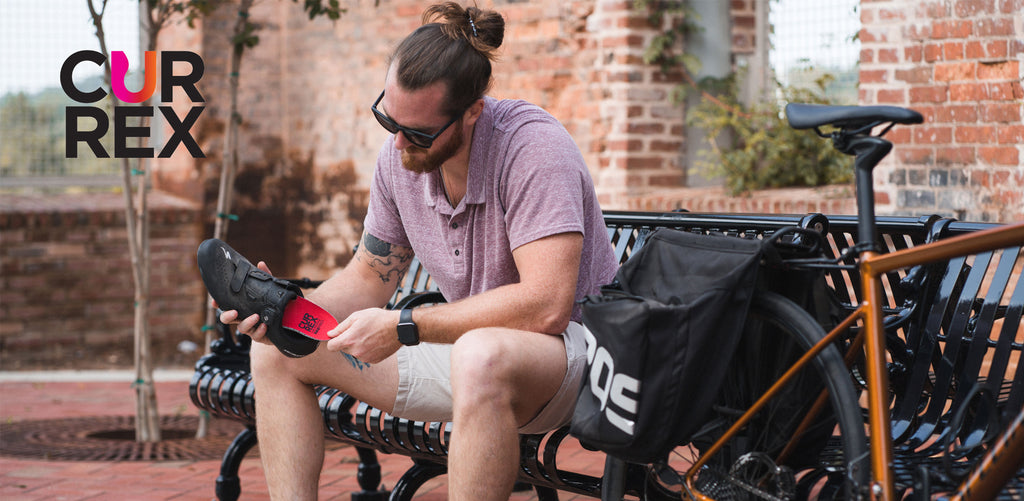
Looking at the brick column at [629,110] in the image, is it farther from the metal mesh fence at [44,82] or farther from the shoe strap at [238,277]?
the metal mesh fence at [44,82]

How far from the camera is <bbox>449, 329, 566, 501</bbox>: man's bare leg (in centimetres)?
222

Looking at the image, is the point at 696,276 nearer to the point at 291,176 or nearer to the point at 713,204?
the point at 713,204

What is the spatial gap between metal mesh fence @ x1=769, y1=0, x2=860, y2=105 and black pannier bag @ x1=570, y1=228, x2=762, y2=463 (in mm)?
3627

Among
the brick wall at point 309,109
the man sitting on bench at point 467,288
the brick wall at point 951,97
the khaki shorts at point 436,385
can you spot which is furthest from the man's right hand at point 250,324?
the brick wall at point 309,109

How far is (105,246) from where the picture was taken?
24.9ft

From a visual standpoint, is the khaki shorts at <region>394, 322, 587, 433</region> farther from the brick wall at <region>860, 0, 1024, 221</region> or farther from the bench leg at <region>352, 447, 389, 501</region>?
the brick wall at <region>860, 0, 1024, 221</region>

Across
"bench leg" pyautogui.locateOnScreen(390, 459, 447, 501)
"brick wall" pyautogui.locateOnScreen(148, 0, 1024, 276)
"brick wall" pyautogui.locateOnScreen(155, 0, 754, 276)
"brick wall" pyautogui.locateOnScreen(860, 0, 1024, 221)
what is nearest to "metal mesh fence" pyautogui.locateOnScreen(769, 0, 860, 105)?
"brick wall" pyautogui.locateOnScreen(148, 0, 1024, 276)

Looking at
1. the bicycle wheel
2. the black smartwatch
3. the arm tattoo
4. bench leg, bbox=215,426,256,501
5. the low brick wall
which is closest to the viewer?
the bicycle wheel

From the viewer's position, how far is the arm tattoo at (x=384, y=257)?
2967 mm

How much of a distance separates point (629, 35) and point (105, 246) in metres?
4.02

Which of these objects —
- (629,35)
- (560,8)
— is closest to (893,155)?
(629,35)

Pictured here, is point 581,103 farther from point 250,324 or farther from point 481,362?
point 481,362

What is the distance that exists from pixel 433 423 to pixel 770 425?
88 centimetres

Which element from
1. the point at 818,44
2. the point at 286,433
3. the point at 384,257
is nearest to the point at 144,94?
the point at 818,44
